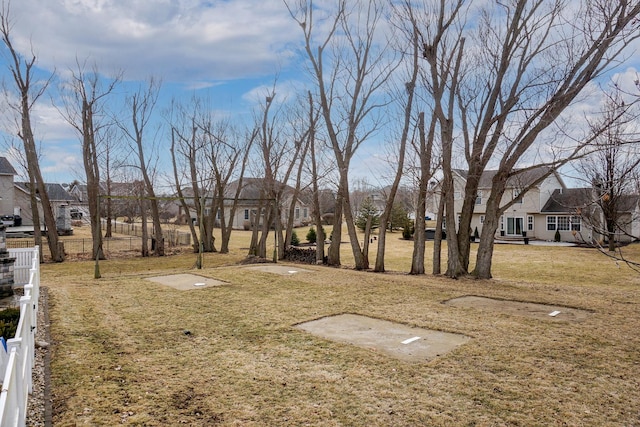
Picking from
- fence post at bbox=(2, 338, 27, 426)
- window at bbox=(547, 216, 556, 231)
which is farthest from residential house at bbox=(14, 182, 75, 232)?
window at bbox=(547, 216, 556, 231)

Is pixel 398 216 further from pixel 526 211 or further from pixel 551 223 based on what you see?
pixel 551 223

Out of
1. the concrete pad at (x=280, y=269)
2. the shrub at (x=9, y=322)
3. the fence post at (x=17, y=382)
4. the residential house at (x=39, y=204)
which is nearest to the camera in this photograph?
the fence post at (x=17, y=382)

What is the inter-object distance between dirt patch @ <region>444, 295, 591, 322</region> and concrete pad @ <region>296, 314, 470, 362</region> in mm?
2126

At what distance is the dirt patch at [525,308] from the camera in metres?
7.21

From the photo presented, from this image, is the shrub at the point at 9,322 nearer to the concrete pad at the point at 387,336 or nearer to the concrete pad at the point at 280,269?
the concrete pad at the point at 387,336

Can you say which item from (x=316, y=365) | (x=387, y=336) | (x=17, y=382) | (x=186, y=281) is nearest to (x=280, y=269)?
(x=186, y=281)

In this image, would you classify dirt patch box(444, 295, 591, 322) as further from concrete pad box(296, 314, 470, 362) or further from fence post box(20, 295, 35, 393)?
fence post box(20, 295, 35, 393)

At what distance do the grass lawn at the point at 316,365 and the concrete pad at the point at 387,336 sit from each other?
199mm

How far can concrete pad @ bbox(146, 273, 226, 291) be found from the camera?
10031 mm

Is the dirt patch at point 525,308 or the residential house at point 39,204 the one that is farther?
the residential house at point 39,204

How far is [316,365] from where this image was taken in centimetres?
480

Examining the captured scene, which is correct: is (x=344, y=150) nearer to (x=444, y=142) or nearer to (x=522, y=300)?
(x=444, y=142)

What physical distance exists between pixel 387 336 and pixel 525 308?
11.1 ft

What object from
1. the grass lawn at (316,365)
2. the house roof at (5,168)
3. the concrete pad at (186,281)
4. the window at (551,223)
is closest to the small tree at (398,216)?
the window at (551,223)
